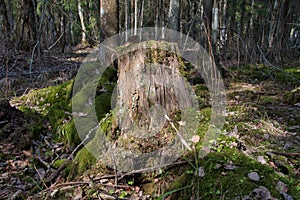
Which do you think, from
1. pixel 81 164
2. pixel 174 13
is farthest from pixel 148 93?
pixel 174 13

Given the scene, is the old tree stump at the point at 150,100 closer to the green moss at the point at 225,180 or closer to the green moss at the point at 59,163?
the green moss at the point at 225,180

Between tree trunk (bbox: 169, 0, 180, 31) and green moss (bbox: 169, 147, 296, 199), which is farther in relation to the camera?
tree trunk (bbox: 169, 0, 180, 31)

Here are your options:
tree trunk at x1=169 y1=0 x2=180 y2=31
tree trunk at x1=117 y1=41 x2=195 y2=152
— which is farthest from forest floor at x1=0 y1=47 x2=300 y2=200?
tree trunk at x1=169 y1=0 x2=180 y2=31

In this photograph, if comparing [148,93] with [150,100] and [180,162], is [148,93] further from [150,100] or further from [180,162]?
[180,162]

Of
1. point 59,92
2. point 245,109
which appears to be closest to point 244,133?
point 245,109

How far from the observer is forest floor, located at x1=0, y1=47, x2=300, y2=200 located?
5.84 feet

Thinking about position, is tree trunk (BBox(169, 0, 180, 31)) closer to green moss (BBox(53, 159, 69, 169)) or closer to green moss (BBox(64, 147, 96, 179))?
green moss (BBox(53, 159, 69, 169))

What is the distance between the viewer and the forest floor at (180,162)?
70.1 inches

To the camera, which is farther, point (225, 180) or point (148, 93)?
point (148, 93)

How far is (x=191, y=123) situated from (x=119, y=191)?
103 centimetres

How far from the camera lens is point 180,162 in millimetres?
2055

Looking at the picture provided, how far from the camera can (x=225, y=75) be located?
6281 millimetres

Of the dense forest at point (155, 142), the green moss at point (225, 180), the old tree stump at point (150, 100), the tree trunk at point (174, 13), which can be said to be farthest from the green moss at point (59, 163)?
the tree trunk at point (174, 13)

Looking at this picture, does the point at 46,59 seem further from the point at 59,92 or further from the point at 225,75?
the point at 225,75
